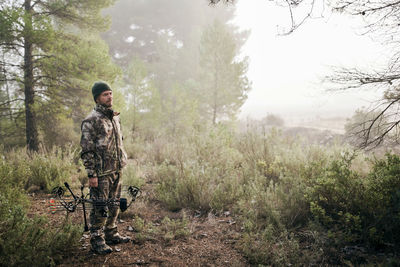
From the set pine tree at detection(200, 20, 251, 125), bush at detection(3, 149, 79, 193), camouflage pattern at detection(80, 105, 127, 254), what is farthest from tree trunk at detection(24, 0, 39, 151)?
pine tree at detection(200, 20, 251, 125)

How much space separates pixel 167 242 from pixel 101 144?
177cm

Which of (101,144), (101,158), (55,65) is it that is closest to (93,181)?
(101,158)

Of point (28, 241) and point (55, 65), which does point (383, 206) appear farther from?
point (55, 65)

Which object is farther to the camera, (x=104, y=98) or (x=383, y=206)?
(x=104, y=98)

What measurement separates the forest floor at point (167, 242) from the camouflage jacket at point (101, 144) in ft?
3.67

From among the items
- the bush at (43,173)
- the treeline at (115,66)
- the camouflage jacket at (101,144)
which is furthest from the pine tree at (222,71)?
the camouflage jacket at (101,144)

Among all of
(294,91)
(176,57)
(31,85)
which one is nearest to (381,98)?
(31,85)

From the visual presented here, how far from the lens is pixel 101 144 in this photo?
116 inches

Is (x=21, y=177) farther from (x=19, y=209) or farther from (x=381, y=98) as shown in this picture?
(x=381, y=98)

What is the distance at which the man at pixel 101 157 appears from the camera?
112 inches

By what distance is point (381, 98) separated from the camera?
10.6ft

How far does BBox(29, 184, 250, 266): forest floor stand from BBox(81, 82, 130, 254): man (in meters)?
0.25

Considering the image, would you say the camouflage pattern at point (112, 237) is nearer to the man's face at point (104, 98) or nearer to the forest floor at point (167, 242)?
the forest floor at point (167, 242)

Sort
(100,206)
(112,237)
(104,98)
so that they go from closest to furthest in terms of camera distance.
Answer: (100,206), (104,98), (112,237)
